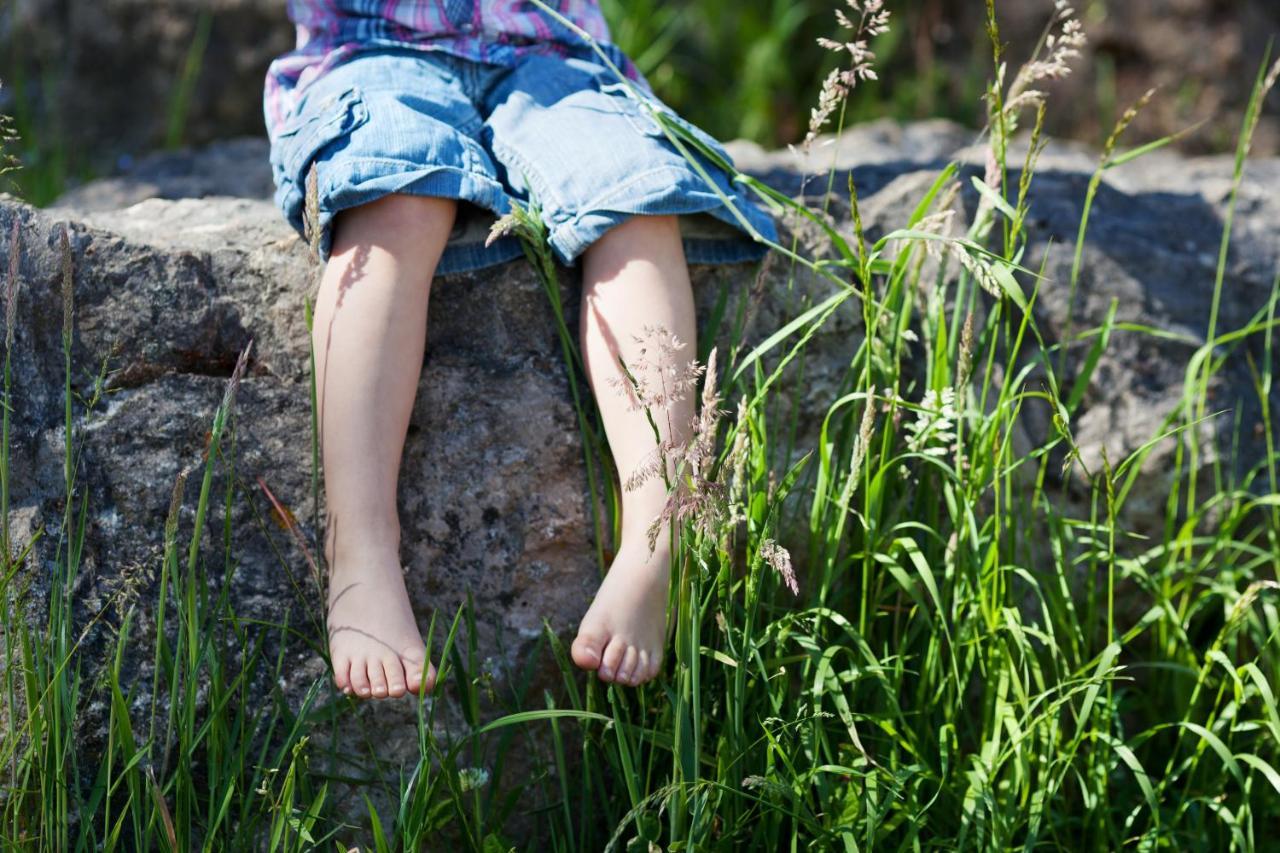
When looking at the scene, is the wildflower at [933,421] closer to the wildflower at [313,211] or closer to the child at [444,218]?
the child at [444,218]

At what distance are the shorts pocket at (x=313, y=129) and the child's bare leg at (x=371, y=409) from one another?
106mm

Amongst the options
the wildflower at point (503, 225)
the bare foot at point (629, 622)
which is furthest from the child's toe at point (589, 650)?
the wildflower at point (503, 225)

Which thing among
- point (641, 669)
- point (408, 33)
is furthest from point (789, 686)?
point (408, 33)

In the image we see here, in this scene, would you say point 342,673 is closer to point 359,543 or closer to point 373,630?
point 373,630

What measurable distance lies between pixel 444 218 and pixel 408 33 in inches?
18.1

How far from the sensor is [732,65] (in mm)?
4531

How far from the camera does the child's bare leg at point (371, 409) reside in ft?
5.32

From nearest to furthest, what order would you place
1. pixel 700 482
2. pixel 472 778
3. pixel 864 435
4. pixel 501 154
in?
pixel 700 482 → pixel 864 435 → pixel 472 778 → pixel 501 154

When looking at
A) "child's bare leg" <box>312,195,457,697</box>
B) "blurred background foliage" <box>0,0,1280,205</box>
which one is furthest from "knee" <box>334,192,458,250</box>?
"blurred background foliage" <box>0,0,1280,205</box>

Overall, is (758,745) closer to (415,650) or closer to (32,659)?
(415,650)

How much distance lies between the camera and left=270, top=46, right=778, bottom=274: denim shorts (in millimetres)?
1828

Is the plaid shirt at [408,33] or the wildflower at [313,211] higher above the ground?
the plaid shirt at [408,33]

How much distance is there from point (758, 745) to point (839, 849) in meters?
0.20

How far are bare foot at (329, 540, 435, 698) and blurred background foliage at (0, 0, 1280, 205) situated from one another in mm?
2449
